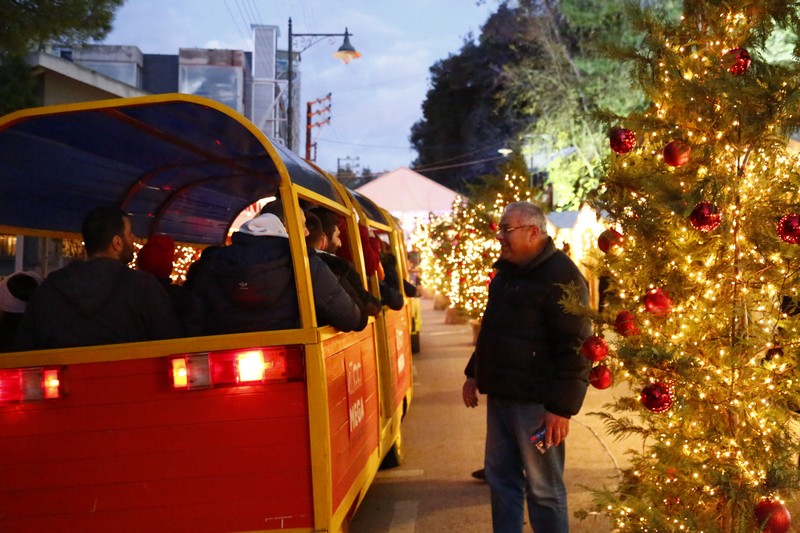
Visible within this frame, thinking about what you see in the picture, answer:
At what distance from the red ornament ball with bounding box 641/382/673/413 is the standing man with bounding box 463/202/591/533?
34 centimetres

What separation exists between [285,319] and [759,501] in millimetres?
2204

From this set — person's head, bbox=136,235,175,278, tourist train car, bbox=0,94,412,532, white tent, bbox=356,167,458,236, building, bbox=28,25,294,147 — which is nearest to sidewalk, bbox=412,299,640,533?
tourist train car, bbox=0,94,412,532

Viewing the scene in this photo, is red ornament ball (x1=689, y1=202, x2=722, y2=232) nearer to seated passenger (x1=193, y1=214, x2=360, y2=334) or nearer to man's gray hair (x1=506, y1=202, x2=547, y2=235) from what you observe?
man's gray hair (x1=506, y1=202, x2=547, y2=235)

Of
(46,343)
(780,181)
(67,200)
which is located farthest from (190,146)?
(780,181)

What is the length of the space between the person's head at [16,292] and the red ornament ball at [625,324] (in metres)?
3.29

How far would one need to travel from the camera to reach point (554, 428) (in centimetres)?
372

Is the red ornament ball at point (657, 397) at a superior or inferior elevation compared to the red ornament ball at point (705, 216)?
inferior

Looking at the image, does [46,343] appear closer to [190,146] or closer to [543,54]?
[190,146]

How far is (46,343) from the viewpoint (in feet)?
12.4

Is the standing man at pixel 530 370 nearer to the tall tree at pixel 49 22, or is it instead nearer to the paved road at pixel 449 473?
the paved road at pixel 449 473

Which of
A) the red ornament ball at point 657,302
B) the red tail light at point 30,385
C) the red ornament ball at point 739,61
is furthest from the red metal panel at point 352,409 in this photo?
the red ornament ball at point 739,61

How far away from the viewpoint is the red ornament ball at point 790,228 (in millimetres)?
3254

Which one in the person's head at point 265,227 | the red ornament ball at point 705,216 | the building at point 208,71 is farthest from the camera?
the building at point 208,71

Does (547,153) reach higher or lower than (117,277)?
higher
